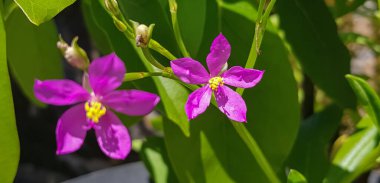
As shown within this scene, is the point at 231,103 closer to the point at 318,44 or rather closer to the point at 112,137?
the point at 112,137

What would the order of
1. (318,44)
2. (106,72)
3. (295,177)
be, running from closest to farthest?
(106,72)
(295,177)
(318,44)

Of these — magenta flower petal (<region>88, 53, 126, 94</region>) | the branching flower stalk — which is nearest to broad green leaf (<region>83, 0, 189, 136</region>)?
the branching flower stalk

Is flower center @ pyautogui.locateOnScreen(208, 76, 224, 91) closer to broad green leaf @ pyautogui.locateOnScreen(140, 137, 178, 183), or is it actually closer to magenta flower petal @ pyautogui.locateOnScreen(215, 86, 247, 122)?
magenta flower petal @ pyautogui.locateOnScreen(215, 86, 247, 122)

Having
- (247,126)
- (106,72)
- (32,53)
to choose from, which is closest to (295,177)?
(247,126)

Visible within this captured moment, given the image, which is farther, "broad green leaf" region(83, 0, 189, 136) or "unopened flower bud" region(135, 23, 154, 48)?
"broad green leaf" region(83, 0, 189, 136)

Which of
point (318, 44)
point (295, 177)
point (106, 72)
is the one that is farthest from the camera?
point (318, 44)

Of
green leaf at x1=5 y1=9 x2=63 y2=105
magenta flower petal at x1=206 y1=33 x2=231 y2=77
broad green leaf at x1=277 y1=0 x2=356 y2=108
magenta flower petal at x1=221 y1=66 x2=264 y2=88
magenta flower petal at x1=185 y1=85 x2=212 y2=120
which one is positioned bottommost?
broad green leaf at x1=277 y1=0 x2=356 y2=108
